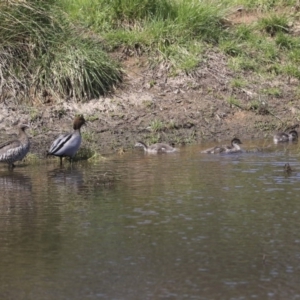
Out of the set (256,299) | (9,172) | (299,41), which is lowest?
(256,299)

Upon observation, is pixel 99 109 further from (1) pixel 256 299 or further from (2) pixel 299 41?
(1) pixel 256 299

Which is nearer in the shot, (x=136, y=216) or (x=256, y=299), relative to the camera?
(x=256, y=299)

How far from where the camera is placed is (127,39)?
1802 centimetres

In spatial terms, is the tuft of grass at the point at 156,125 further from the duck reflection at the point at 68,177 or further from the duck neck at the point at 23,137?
the duck reflection at the point at 68,177

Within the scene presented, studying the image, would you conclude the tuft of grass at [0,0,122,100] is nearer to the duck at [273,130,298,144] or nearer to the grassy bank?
the grassy bank

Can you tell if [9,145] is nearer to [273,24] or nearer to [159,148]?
[159,148]

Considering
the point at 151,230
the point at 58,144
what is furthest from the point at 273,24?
the point at 151,230

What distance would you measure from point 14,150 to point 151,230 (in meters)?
4.43

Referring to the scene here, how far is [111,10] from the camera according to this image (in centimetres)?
1847

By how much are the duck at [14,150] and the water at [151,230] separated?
0.16 meters

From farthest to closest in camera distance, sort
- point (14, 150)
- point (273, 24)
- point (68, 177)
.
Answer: point (273, 24), point (14, 150), point (68, 177)

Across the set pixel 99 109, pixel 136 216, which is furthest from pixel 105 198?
pixel 99 109

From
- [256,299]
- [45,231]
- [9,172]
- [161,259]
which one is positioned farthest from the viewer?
[9,172]

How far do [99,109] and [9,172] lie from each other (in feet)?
10.7
